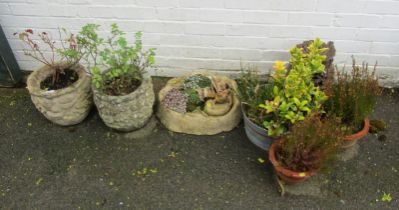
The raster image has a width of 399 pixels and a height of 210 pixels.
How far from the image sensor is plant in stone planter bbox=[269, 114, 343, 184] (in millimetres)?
2609

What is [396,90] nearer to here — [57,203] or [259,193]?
[259,193]

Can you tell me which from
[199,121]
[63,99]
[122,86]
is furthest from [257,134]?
[63,99]

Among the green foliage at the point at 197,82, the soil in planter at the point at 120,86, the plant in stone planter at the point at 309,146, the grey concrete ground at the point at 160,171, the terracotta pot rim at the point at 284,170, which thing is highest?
the soil in planter at the point at 120,86

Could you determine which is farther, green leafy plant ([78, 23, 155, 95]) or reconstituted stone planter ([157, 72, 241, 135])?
reconstituted stone planter ([157, 72, 241, 135])

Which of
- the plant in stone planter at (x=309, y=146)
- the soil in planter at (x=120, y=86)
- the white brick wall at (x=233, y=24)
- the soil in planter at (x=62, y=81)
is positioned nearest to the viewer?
the plant in stone planter at (x=309, y=146)

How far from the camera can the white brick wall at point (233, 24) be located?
330cm

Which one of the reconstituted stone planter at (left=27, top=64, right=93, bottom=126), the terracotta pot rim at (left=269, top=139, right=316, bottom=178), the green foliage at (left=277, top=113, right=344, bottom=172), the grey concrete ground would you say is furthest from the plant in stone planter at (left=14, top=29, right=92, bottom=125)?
the green foliage at (left=277, top=113, right=344, bottom=172)

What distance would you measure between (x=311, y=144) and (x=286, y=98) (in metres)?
0.48

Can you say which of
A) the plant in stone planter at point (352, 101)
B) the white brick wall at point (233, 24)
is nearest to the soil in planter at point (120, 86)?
the white brick wall at point (233, 24)

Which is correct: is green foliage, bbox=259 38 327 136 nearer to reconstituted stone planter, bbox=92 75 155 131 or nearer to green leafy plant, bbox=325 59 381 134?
green leafy plant, bbox=325 59 381 134

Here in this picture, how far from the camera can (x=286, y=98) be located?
9.66ft

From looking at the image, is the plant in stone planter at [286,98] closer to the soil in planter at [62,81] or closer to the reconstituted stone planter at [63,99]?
the reconstituted stone planter at [63,99]

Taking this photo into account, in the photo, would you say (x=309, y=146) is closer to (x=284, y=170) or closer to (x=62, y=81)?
(x=284, y=170)

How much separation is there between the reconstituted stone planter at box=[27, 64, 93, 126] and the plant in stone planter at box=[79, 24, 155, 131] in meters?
0.24
